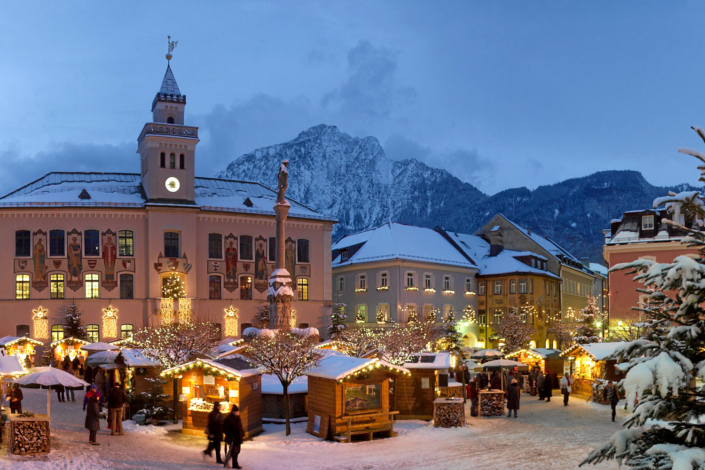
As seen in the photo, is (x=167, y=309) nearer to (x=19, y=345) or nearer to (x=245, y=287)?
(x=245, y=287)

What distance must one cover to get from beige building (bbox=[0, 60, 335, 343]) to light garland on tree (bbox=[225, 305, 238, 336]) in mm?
87

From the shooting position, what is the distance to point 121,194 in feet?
164

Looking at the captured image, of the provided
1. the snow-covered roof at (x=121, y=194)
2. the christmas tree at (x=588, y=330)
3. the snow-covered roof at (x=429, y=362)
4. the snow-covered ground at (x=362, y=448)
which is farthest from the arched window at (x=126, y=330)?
the christmas tree at (x=588, y=330)

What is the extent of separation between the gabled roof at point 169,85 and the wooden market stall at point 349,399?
3506 cm

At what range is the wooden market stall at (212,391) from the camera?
69.4 ft

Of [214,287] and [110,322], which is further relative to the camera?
[214,287]

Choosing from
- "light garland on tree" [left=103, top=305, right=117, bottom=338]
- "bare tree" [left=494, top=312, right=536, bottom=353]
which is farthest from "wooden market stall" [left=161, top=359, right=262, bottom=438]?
"bare tree" [left=494, top=312, right=536, bottom=353]

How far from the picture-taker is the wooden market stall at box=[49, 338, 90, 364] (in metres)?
40.1

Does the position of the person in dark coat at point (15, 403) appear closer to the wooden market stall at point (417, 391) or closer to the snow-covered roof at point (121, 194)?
the wooden market stall at point (417, 391)

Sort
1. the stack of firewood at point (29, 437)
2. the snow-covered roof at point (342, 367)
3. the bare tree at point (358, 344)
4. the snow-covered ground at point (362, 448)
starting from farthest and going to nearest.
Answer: the bare tree at point (358, 344) < the snow-covered roof at point (342, 367) < the snow-covered ground at point (362, 448) < the stack of firewood at point (29, 437)

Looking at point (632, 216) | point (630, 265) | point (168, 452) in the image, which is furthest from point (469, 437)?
point (632, 216)

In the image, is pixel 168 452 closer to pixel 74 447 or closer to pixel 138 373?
pixel 74 447

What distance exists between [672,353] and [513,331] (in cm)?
4794

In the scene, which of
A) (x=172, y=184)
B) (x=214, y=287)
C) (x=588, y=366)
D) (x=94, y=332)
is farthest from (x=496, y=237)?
(x=94, y=332)
